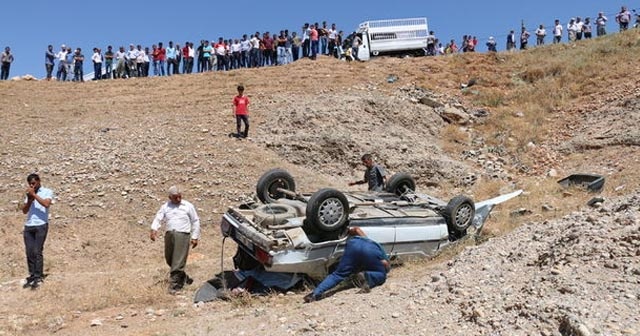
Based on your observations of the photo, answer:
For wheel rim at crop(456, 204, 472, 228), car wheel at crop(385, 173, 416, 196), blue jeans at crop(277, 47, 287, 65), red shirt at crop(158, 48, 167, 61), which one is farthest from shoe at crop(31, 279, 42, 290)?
A: blue jeans at crop(277, 47, 287, 65)

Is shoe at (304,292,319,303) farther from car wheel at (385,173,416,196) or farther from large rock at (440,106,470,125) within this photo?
large rock at (440,106,470,125)

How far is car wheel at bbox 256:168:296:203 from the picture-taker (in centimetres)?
902

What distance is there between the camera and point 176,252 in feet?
27.2

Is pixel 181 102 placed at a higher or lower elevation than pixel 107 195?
higher

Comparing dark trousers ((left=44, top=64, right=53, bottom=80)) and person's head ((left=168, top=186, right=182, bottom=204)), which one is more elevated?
dark trousers ((left=44, top=64, right=53, bottom=80))

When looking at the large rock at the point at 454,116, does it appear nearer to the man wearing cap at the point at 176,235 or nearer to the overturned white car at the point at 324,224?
the overturned white car at the point at 324,224

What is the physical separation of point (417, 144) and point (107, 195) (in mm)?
8679

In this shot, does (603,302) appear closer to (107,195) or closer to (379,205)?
(379,205)

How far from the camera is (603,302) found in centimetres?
523

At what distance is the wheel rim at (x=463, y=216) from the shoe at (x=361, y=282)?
7.14 feet

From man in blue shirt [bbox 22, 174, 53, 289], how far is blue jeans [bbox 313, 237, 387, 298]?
4124mm

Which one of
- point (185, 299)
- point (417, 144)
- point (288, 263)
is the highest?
point (417, 144)

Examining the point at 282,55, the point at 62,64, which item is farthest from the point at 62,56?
the point at 282,55

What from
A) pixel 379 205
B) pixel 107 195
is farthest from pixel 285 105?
pixel 379 205
